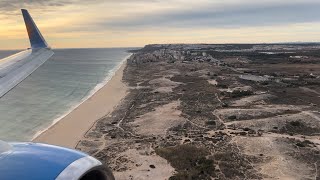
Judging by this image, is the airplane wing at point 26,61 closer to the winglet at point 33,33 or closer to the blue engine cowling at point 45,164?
the winglet at point 33,33

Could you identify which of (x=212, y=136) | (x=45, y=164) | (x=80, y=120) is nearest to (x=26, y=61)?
(x=45, y=164)

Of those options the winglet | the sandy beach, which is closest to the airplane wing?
the winglet

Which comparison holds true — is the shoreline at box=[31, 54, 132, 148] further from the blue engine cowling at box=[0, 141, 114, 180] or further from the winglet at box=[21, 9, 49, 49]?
the blue engine cowling at box=[0, 141, 114, 180]

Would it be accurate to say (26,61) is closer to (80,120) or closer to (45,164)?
(45,164)

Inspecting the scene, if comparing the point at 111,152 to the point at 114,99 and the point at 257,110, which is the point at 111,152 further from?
the point at 114,99

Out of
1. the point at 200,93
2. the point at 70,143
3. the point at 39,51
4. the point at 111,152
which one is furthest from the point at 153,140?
the point at 200,93

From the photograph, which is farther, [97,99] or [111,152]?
[97,99]

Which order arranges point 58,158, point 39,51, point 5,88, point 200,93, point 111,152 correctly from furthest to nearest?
point 200,93, point 111,152, point 39,51, point 5,88, point 58,158
